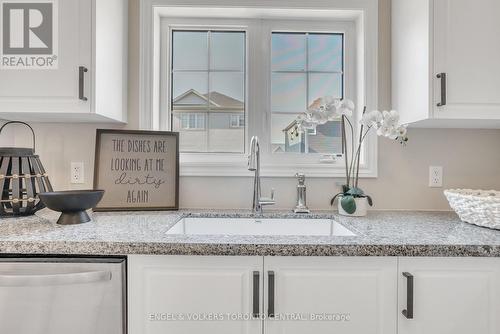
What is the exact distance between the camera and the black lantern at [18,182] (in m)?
1.28

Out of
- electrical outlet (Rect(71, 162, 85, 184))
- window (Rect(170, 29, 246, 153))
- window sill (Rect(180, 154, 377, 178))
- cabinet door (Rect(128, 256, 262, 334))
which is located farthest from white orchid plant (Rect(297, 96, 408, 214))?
electrical outlet (Rect(71, 162, 85, 184))

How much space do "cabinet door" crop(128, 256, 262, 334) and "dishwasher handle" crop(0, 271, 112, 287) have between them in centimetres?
11

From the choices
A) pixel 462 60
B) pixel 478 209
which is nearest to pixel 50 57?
pixel 462 60

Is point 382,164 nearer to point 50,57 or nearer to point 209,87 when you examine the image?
point 209,87

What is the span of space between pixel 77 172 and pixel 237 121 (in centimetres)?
95

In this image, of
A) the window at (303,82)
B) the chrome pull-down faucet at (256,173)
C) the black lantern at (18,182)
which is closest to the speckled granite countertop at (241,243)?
the black lantern at (18,182)

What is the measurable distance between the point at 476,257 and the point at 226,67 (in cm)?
150

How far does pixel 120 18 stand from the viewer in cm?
149

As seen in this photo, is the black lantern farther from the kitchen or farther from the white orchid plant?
the white orchid plant

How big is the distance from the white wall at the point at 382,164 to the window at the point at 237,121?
341 millimetres

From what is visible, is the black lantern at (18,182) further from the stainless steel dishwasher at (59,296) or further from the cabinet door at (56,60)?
the stainless steel dishwasher at (59,296)

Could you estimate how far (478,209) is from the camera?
1.14 metres

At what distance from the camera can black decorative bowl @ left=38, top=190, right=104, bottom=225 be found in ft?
3.62

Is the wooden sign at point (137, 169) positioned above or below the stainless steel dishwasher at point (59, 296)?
above
